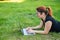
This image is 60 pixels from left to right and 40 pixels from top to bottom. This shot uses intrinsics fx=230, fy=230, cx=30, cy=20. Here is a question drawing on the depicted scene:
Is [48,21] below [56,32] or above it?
above

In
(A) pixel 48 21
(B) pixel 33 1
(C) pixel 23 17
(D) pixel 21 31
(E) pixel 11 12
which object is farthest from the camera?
(B) pixel 33 1

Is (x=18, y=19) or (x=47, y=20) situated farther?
(x=18, y=19)

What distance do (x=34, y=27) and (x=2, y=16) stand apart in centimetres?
196

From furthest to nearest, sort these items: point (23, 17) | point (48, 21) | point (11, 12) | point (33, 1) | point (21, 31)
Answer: point (33, 1) → point (11, 12) → point (23, 17) → point (21, 31) → point (48, 21)

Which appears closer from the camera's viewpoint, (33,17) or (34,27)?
(34,27)

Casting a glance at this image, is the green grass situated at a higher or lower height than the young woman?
lower

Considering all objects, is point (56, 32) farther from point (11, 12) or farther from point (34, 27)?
point (11, 12)

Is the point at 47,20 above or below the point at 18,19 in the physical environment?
above

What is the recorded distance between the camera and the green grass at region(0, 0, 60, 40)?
5.36 metres

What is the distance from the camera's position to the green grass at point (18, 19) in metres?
5.36

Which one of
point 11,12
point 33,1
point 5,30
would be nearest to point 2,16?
point 11,12

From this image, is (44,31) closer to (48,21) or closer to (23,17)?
Result: (48,21)

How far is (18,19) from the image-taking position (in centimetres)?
704

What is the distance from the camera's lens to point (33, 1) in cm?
1055
